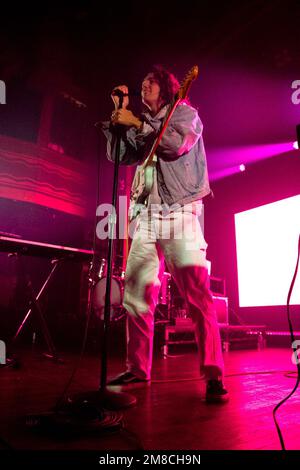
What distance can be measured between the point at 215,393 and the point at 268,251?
4.69 meters

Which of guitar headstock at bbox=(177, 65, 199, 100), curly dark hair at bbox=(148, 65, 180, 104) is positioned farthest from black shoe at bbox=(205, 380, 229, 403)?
curly dark hair at bbox=(148, 65, 180, 104)

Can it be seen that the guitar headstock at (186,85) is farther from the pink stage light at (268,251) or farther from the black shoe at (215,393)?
the pink stage light at (268,251)

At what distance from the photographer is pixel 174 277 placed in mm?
1909

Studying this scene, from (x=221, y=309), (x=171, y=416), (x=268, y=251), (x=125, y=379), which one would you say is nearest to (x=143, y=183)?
(x=125, y=379)

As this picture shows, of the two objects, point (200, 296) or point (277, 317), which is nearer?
point (200, 296)

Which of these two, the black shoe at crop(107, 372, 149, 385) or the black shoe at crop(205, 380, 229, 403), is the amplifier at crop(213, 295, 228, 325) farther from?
the black shoe at crop(205, 380, 229, 403)

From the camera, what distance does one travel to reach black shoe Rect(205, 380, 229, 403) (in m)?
1.60

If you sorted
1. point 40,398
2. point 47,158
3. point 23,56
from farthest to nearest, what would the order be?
point 47,158 < point 23,56 < point 40,398

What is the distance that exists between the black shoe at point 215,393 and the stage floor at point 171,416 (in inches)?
1.6

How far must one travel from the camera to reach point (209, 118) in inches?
243

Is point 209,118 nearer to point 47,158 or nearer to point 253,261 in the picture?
point 253,261

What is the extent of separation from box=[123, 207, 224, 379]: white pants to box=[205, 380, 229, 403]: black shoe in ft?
0.21

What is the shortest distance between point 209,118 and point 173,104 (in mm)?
4756

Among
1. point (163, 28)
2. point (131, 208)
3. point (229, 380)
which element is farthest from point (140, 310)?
point (163, 28)
